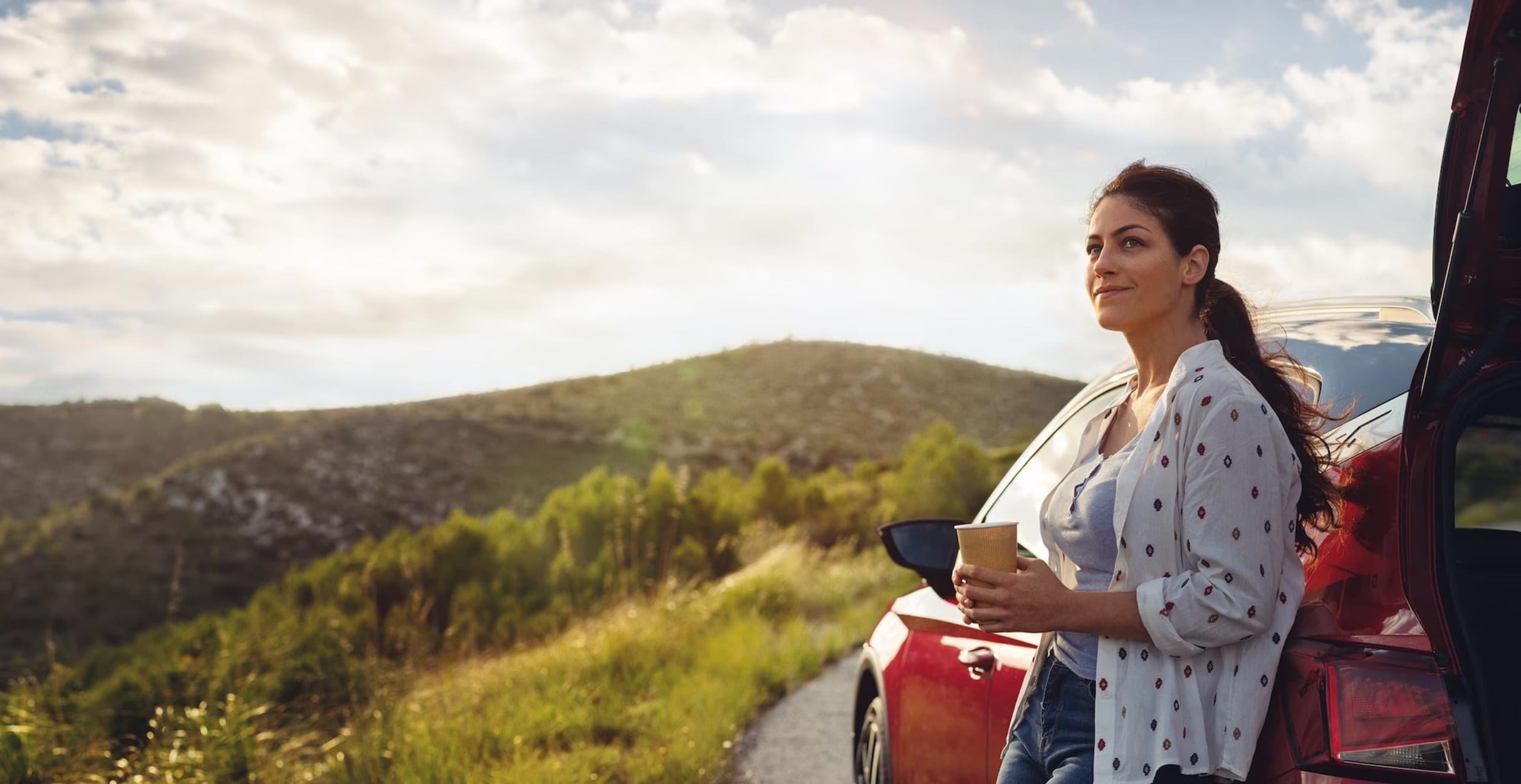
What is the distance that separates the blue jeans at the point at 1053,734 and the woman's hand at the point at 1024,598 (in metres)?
0.19

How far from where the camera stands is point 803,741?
6.90 meters

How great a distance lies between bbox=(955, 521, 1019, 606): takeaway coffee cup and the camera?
1.85m

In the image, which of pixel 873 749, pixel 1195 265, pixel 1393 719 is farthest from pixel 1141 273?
pixel 873 749

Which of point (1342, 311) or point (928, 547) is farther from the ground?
point (1342, 311)

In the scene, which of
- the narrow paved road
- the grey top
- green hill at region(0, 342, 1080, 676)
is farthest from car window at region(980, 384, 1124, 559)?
green hill at region(0, 342, 1080, 676)

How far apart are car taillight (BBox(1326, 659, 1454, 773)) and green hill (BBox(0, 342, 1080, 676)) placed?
2564 cm

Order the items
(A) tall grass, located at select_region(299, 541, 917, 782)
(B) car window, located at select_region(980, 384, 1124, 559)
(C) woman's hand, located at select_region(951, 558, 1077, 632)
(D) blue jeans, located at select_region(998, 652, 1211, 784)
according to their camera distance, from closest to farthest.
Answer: (C) woman's hand, located at select_region(951, 558, 1077, 632), (D) blue jeans, located at select_region(998, 652, 1211, 784), (B) car window, located at select_region(980, 384, 1124, 559), (A) tall grass, located at select_region(299, 541, 917, 782)

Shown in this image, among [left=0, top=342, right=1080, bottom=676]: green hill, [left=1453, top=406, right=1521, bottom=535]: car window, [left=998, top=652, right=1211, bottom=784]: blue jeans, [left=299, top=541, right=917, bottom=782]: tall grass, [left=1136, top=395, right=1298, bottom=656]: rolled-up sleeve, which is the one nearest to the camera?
[left=1136, top=395, right=1298, bottom=656]: rolled-up sleeve

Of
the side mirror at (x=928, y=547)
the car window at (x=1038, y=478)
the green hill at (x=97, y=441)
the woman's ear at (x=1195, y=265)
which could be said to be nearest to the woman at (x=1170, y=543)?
the woman's ear at (x=1195, y=265)

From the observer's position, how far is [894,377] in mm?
68875

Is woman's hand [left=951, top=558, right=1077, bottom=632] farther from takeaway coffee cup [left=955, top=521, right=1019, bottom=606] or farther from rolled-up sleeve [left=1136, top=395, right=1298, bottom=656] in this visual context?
rolled-up sleeve [left=1136, top=395, right=1298, bottom=656]

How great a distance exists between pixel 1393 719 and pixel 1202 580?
1.03 feet

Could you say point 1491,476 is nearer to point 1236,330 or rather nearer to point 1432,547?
point 1236,330

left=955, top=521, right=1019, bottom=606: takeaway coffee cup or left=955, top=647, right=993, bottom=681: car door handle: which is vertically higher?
left=955, top=521, right=1019, bottom=606: takeaway coffee cup
